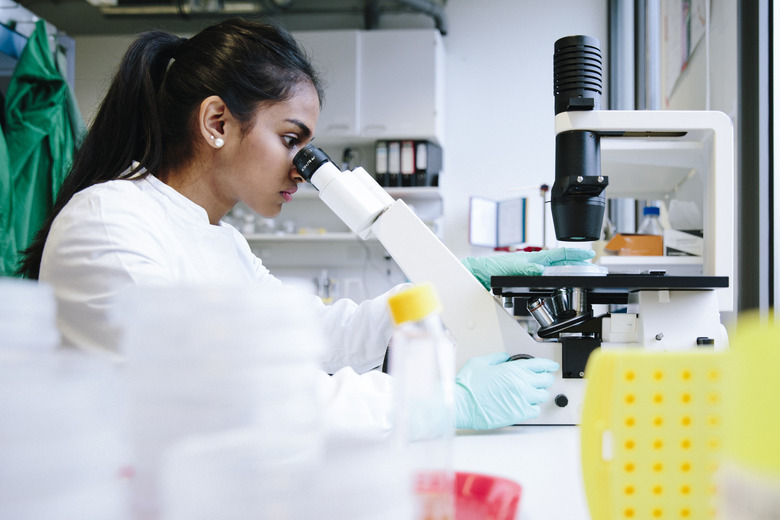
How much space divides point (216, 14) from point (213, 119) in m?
3.70

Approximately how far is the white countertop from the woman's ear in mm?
741

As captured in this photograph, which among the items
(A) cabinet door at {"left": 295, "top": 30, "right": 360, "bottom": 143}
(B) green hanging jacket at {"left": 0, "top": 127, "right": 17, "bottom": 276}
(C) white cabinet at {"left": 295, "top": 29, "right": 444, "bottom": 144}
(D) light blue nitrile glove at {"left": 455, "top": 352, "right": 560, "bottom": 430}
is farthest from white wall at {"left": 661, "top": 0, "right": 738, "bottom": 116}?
(B) green hanging jacket at {"left": 0, "top": 127, "right": 17, "bottom": 276}

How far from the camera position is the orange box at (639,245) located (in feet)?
6.36

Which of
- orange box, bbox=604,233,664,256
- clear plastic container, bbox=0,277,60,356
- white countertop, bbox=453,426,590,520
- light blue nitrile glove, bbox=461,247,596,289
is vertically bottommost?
white countertop, bbox=453,426,590,520

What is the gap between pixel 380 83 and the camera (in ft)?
13.9

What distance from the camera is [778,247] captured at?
1.77 meters

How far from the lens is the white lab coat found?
0.73 m

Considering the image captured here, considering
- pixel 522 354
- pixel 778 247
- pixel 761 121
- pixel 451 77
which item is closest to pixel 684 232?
pixel 778 247

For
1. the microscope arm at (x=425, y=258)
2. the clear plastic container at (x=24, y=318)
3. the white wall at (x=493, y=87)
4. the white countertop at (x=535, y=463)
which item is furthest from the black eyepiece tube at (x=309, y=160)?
the white wall at (x=493, y=87)

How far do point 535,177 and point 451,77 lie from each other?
932 mm

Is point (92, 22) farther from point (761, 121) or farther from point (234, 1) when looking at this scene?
point (761, 121)

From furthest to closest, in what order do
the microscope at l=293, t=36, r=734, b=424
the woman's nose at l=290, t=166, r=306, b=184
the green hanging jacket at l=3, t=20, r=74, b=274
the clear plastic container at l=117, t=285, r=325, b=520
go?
the green hanging jacket at l=3, t=20, r=74, b=274 → the woman's nose at l=290, t=166, r=306, b=184 → the microscope at l=293, t=36, r=734, b=424 → the clear plastic container at l=117, t=285, r=325, b=520

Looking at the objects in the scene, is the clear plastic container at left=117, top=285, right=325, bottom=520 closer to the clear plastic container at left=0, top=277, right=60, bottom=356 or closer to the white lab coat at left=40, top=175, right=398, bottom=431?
the clear plastic container at left=0, top=277, right=60, bottom=356

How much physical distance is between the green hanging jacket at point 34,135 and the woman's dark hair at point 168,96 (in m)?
1.58
